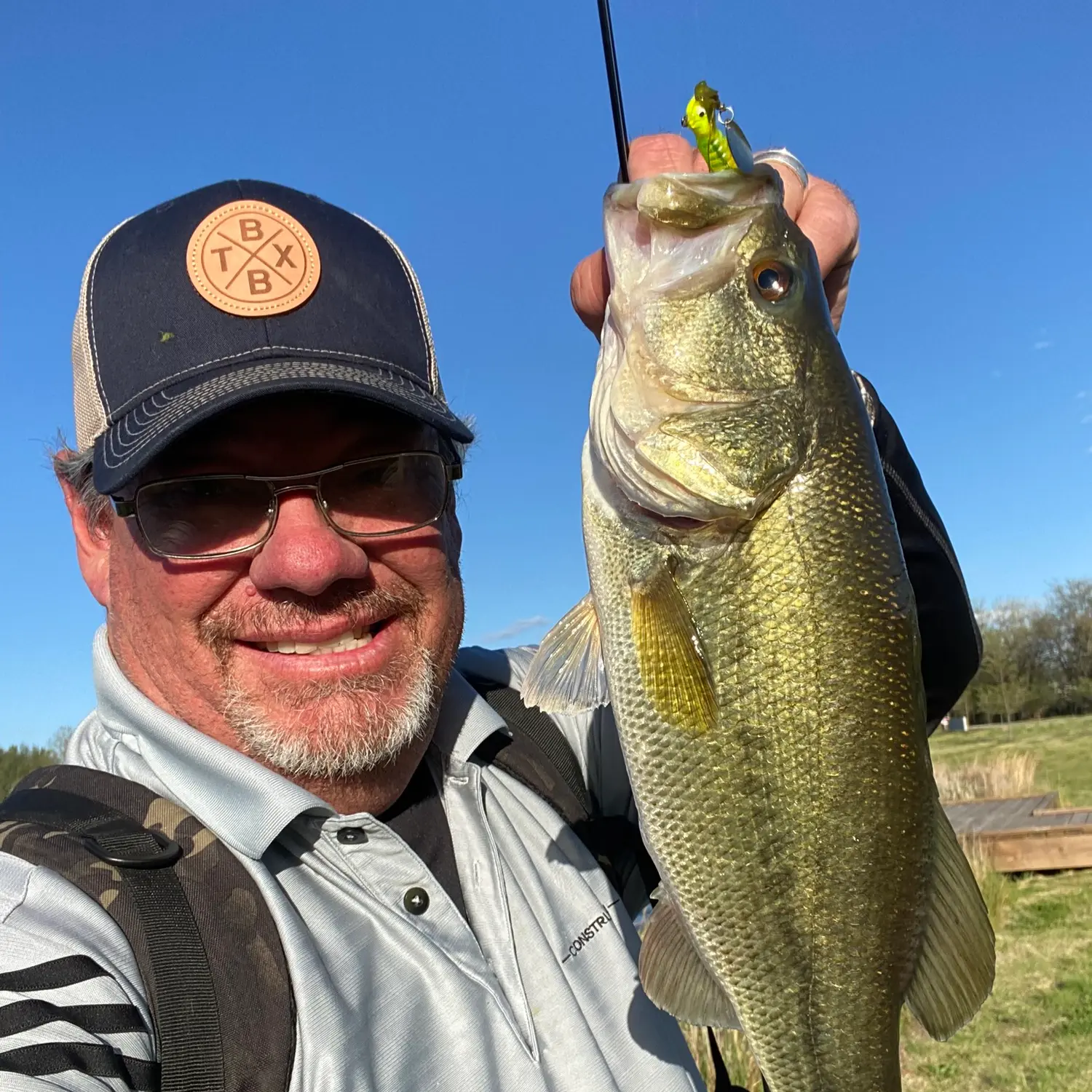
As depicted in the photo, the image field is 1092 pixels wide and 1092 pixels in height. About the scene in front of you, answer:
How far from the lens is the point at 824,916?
1.86 m

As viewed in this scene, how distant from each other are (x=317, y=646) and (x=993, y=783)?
57.6 ft

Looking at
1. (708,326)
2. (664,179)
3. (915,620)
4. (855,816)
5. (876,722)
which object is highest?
(664,179)

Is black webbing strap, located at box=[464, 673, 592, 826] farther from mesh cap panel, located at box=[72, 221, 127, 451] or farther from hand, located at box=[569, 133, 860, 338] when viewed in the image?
mesh cap panel, located at box=[72, 221, 127, 451]

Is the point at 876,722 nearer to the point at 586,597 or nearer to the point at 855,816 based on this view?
the point at 855,816

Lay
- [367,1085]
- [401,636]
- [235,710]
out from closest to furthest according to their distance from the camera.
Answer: [367,1085] < [235,710] < [401,636]

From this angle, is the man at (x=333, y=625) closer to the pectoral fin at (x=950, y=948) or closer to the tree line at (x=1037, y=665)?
the pectoral fin at (x=950, y=948)

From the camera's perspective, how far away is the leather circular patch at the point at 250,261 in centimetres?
234

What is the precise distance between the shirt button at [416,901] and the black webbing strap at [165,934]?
51 centimetres

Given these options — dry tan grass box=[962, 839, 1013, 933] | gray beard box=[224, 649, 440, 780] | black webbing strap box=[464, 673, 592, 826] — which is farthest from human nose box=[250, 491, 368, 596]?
dry tan grass box=[962, 839, 1013, 933]


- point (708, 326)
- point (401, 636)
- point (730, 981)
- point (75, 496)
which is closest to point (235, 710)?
point (401, 636)

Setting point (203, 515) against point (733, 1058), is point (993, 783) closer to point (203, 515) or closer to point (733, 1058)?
point (733, 1058)

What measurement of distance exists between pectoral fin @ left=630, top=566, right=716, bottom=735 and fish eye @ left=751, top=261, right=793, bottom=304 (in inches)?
27.7

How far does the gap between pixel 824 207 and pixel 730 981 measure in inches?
75.1

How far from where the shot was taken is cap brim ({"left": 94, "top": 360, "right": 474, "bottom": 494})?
2.15 meters
